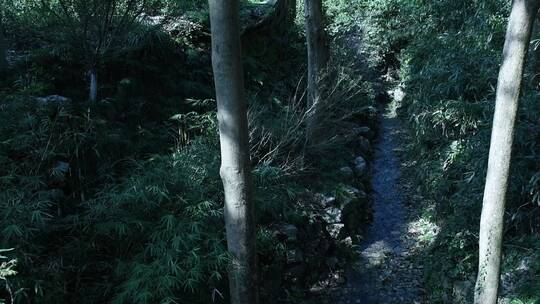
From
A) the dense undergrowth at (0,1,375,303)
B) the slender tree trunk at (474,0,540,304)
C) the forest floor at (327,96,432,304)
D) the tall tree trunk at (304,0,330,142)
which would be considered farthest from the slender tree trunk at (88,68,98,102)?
the slender tree trunk at (474,0,540,304)

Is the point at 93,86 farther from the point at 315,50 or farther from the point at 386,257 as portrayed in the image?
the point at 386,257

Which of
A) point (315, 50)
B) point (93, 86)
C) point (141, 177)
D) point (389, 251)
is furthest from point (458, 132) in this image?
point (93, 86)

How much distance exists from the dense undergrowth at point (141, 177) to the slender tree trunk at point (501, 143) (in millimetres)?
2178

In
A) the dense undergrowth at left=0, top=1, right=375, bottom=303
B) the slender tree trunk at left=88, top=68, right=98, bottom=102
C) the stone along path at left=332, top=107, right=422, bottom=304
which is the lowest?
the stone along path at left=332, top=107, right=422, bottom=304

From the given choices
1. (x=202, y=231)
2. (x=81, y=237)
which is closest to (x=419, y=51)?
(x=202, y=231)

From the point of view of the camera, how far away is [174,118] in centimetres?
621

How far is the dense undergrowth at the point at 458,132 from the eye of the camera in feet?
16.3

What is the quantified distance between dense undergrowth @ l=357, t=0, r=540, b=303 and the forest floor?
0.21 meters

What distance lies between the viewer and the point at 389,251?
20.7 feet

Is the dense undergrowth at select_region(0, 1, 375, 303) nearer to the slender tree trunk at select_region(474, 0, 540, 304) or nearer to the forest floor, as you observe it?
the forest floor

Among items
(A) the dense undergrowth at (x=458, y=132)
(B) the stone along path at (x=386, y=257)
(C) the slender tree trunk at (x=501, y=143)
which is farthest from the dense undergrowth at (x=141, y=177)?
(C) the slender tree trunk at (x=501, y=143)

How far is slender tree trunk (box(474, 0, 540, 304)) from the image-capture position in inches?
137

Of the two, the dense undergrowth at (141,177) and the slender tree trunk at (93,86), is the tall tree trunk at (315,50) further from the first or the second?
the slender tree trunk at (93,86)

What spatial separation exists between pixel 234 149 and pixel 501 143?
220 cm
